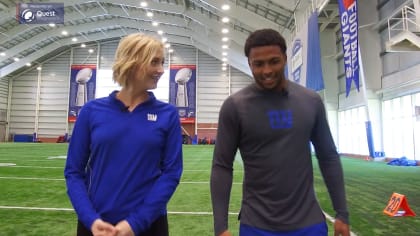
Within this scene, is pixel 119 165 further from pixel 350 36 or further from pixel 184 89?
pixel 184 89

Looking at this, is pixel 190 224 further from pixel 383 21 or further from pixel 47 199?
pixel 383 21

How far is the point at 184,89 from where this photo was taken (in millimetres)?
36938

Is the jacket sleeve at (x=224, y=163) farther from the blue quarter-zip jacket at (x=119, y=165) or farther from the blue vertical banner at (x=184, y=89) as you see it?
the blue vertical banner at (x=184, y=89)

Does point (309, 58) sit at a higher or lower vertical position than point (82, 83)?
lower

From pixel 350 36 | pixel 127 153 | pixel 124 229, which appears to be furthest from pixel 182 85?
pixel 124 229

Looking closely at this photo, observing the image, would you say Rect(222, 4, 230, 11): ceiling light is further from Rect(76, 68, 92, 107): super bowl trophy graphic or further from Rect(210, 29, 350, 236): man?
Rect(76, 68, 92, 107): super bowl trophy graphic

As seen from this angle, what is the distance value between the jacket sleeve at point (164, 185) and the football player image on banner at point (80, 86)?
36578mm

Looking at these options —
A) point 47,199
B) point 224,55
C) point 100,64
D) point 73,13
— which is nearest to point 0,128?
point 100,64

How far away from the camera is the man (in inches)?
63.4

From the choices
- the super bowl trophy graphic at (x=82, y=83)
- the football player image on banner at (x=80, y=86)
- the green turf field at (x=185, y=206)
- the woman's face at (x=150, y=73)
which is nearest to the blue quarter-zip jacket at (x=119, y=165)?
the woman's face at (x=150, y=73)

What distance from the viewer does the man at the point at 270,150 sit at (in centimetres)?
161

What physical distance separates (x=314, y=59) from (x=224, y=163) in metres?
12.4

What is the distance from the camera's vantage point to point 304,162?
5.51 feet

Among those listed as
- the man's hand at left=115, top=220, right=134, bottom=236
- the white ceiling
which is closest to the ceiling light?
the white ceiling
